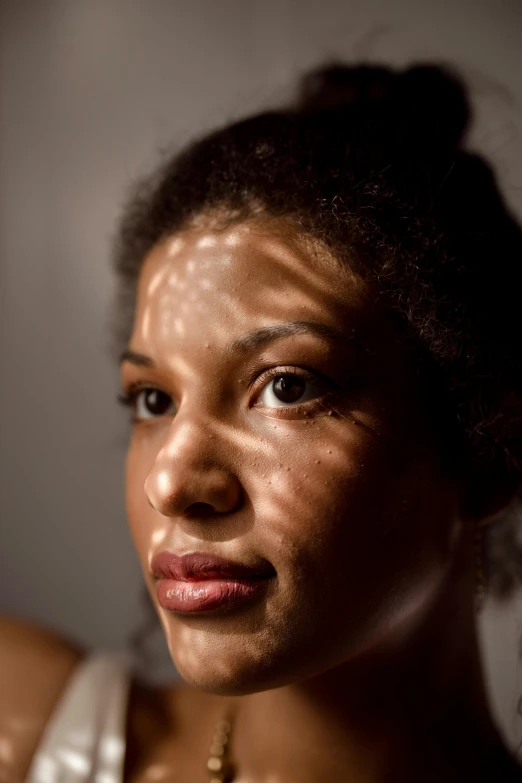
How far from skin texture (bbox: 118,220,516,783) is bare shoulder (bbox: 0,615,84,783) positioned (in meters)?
0.30

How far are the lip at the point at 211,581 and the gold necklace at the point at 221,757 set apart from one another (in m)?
0.31

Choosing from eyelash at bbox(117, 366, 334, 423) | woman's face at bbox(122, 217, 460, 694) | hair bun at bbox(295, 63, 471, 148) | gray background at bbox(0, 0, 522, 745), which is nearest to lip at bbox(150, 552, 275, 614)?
woman's face at bbox(122, 217, 460, 694)

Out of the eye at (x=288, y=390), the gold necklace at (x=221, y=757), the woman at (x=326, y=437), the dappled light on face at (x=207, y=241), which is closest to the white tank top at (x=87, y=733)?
the woman at (x=326, y=437)

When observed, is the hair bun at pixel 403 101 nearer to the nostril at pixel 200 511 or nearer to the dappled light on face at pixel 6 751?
the nostril at pixel 200 511

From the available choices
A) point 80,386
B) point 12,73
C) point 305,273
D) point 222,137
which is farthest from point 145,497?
point 12,73

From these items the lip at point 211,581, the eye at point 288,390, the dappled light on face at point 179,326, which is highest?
the dappled light on face at point 179,326

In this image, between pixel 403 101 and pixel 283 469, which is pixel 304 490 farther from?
pixel 403 101

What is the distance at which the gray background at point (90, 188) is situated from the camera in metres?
1.49

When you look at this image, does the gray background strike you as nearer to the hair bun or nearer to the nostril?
the hair bun

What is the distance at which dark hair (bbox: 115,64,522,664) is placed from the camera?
37.1 inches

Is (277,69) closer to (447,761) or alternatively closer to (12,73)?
(12,73)

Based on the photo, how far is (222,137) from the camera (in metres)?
1.08

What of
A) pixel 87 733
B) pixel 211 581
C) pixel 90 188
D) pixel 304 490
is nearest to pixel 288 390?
pixel 304 490

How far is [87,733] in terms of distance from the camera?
3.53 ft
